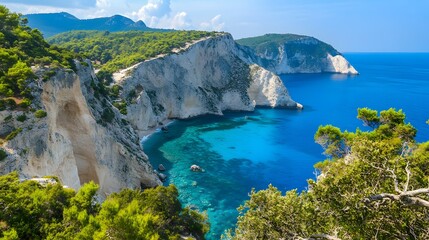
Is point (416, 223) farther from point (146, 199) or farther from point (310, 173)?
point (310, 173)


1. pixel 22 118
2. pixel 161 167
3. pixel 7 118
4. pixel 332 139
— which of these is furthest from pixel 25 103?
pixel 332 139

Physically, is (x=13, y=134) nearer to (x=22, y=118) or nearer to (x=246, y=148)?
(x=22, y=118)

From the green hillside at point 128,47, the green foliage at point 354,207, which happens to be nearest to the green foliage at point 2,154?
the green foliage at point 354,207

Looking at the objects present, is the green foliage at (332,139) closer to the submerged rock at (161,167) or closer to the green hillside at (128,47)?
the submerged rock at (161,167)

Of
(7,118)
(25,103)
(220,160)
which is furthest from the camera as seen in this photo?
(220,160)

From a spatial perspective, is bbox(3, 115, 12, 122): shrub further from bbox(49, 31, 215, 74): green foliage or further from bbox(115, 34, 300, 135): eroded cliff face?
bbox(49, 31, 215, 74): green foliage

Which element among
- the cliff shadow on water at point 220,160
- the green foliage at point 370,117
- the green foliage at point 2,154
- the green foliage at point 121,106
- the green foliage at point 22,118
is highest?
the green foliage at point 370,117
